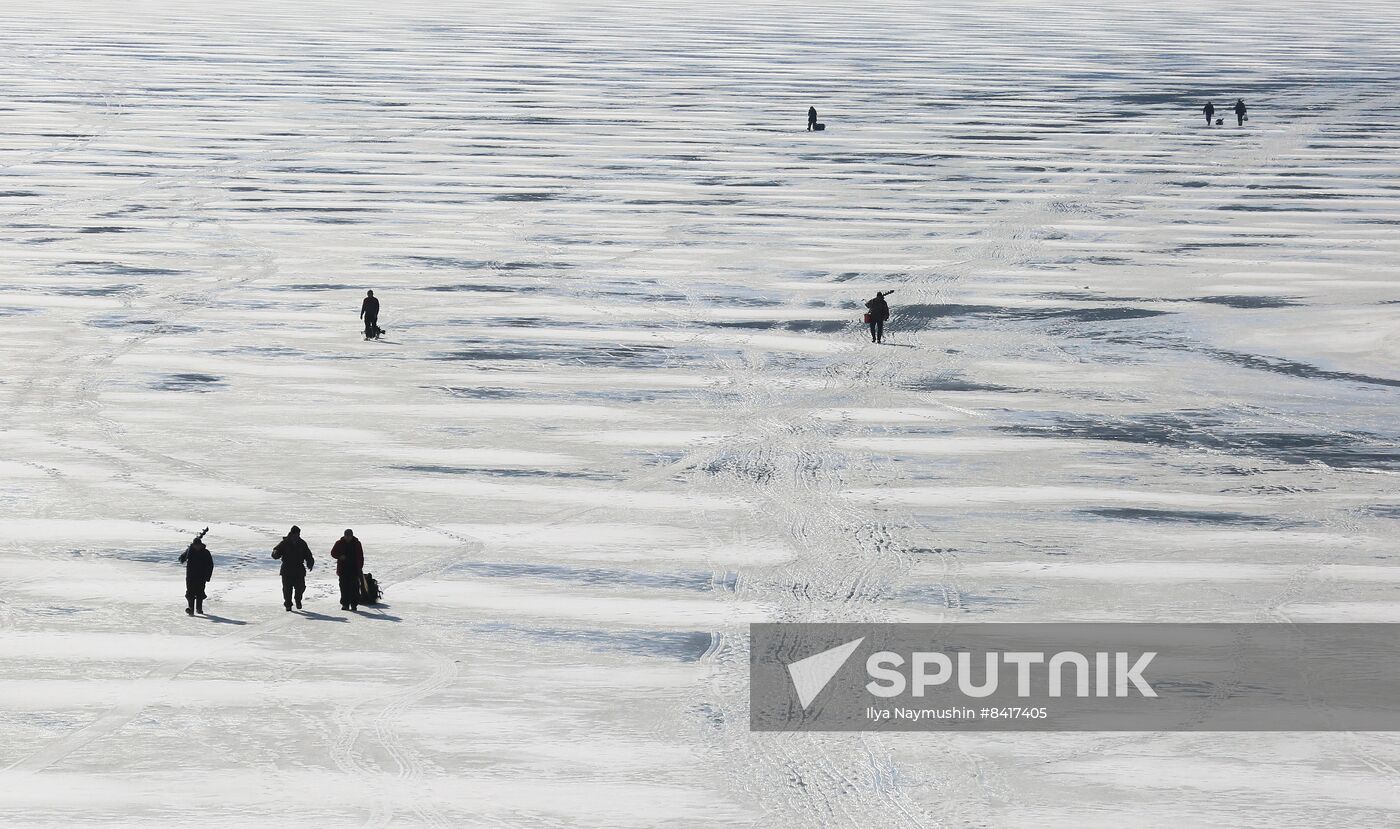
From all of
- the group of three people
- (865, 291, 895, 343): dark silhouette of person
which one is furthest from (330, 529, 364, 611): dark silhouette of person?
(865, 291, 895, 343): dark silhouette of person

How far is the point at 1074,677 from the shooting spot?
10648 millimetres

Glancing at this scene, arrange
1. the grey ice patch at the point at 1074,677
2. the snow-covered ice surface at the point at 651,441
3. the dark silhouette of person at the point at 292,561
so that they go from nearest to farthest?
the snow-covered ice surface at the point at 651,441 → the grey ice patch at the point at 1074,677 → the dark silhouette of person at the point at 292,561

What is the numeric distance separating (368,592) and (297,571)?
0.49m

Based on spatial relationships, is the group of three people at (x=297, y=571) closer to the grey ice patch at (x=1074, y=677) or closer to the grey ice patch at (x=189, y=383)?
the grey ice patch at (x=1074, y=677)

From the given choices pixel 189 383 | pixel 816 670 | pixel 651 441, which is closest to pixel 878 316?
pixel 651 441

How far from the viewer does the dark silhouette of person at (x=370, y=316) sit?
20.7m

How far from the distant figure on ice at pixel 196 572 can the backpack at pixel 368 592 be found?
3.26 feet

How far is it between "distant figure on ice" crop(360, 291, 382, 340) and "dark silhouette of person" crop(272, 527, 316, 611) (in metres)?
8.73

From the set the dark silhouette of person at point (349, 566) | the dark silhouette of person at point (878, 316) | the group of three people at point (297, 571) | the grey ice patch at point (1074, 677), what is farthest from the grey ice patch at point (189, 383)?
the grey ice patch at point (1074, 677)

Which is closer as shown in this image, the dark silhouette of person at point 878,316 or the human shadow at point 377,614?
the human shadow at point 377,614

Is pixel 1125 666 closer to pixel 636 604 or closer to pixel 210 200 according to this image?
pixel 636 604

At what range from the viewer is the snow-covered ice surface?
945cm

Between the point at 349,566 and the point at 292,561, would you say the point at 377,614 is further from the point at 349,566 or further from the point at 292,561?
the point at 292,561

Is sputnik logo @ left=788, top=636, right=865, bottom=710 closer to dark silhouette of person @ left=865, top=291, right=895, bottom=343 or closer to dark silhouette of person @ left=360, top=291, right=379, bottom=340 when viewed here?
dark silhouette of person @ left=865, top=291, right=895, bottom=343
